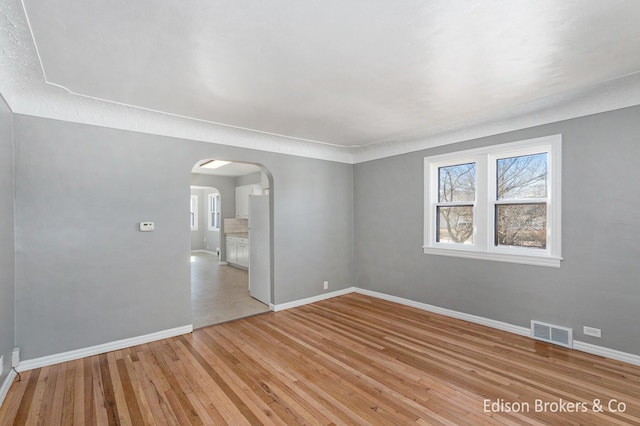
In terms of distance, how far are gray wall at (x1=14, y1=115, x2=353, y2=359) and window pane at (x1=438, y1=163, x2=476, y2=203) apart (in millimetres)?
2902

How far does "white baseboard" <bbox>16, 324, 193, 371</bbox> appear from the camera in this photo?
283cm

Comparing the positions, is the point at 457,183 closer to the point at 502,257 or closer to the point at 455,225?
the point at 455,225

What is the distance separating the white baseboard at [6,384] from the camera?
2344 millimetres

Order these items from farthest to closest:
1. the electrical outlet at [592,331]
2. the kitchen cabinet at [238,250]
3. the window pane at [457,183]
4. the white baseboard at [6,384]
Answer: the kitchen cabinet at [238,250] < the window pane at [457,183] < the electrical outlet at [592,331] < the white baseboard at [6,384]

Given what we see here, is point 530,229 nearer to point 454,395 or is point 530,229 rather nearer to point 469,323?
point 469,323

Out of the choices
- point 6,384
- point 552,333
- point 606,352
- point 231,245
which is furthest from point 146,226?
point 606,352

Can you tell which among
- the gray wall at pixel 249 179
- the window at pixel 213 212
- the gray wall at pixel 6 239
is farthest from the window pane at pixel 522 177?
the window at pixel 213 212

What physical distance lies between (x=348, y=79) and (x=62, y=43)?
210 centimetres

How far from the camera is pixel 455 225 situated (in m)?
4.32

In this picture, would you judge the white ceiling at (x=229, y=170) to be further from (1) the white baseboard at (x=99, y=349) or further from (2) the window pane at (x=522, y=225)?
(2) the window pane at (x=522, y=225)

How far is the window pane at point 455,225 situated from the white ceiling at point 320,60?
4.05ft

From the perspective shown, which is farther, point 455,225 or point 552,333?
point 455,225

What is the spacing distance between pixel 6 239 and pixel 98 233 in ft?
2.35

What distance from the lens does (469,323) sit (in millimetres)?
3932
